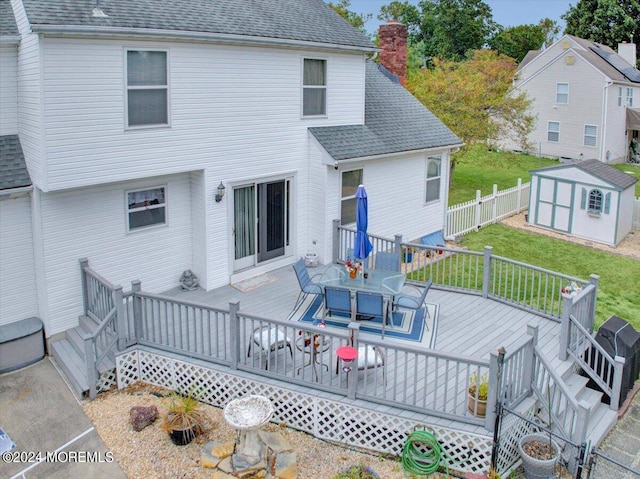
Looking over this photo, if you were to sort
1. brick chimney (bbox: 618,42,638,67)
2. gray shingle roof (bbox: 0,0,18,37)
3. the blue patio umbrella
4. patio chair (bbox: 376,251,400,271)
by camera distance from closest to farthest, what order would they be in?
gray shingle roof (bbox: 0,0,18,37), the blue patio umbrella, patio chair (bbox: 376,251,400,271), brick chimney (bbox: 618,42,638,67)

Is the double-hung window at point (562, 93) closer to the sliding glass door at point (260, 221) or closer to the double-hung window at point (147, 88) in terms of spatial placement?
the sliding glass door at point (260, 221)

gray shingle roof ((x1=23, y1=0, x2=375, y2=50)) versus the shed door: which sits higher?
gray shingle roof ((x1=23, y1=0, x2=375, y2=50))

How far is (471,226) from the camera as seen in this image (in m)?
20.7

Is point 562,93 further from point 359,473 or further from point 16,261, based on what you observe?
point 16,261

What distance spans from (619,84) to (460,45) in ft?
120

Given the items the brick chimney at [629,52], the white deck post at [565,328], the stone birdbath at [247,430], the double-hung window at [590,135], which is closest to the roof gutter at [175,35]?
the stone birdbath at [247,430]

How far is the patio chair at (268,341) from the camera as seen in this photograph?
9148 mm

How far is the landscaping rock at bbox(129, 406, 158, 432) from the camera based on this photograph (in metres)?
8.80

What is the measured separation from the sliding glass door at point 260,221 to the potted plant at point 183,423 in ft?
17.1

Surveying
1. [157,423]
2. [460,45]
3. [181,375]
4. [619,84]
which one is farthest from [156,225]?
[460,45]

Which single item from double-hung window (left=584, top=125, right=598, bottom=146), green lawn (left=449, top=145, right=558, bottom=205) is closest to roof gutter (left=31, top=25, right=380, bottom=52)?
green lawn (left=449, top=145, right=558, bottom=205)

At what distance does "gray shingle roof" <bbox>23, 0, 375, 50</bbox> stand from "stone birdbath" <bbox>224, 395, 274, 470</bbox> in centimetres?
677

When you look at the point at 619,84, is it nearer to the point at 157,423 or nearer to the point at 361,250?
the point at 361,250

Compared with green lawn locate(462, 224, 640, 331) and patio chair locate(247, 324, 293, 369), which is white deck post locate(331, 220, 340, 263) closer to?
patio chair locate(247, 324, 293, 369)
